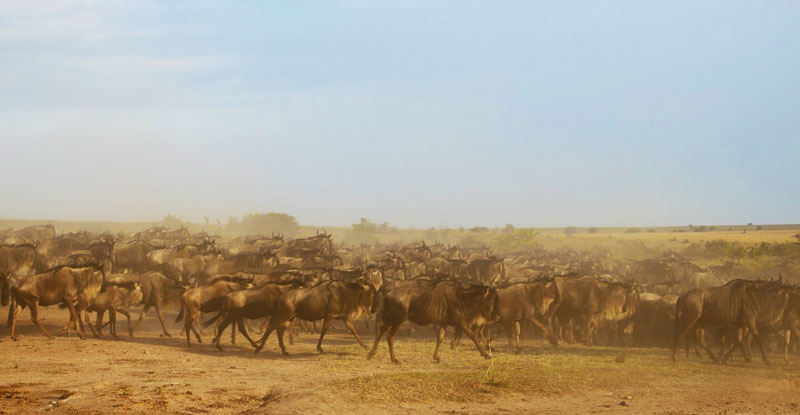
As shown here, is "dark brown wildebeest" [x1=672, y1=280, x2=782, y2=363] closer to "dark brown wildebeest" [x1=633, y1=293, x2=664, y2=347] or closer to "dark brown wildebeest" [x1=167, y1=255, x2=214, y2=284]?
"dark brown wildebeest" [x1=633, y1=293, x2=664, y2=347]

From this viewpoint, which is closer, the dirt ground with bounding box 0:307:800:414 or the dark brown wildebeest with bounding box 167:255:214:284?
the dirt ground with bounding box 0:307:800:414

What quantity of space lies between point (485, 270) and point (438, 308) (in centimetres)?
1181

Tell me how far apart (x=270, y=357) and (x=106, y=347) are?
3.91 meters

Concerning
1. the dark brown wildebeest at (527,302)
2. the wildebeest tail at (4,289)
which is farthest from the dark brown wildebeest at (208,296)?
the dark brown wildebeest at (527,302)

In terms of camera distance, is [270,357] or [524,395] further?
[270,357]

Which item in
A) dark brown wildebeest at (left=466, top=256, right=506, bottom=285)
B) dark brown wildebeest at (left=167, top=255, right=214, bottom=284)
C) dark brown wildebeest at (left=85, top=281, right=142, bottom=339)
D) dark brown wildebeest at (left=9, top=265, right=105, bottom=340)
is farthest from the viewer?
dark brown wildebeest at (left=466, top=256, right=506, bottom=285)

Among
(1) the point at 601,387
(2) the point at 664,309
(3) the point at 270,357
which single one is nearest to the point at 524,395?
(1) the point at 601,387

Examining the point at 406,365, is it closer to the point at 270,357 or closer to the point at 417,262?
the point at 270,357

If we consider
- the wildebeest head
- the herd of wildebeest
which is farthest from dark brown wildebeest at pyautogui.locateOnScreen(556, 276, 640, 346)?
the wildebeest head

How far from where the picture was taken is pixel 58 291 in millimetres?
17156

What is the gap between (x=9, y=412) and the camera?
31.0ft

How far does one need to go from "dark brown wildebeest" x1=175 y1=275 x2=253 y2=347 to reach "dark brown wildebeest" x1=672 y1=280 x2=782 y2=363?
10.5 m

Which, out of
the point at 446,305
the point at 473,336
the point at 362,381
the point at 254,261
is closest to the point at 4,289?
the point at 254,261

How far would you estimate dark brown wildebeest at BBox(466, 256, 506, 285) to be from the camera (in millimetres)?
26672
